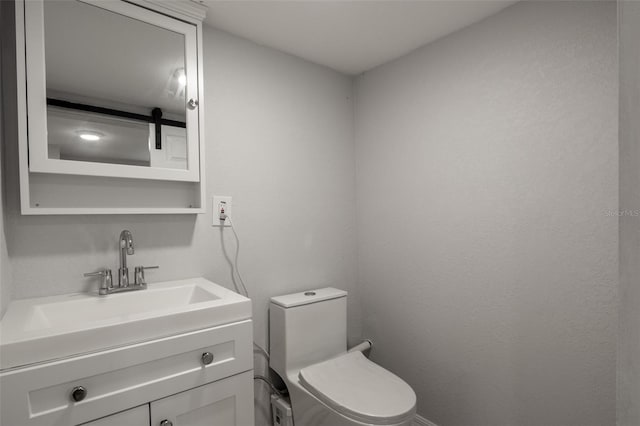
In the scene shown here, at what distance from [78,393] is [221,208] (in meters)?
0.87

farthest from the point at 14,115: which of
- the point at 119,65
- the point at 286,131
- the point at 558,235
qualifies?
the point at 558,235

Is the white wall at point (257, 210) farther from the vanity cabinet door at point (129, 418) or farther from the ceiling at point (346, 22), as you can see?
the vanity cabinet door at point (129, 418)

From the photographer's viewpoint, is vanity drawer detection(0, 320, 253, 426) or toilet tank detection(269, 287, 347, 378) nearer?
vanity drawer detection(0, 320, 253, 426)

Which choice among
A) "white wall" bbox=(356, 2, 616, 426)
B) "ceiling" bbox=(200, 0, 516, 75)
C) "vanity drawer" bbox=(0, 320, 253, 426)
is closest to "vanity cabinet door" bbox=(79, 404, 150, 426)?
"vanity drawer" bbox=(0, 320, 253, 426)

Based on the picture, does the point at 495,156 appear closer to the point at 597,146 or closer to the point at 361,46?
the point at 597,146

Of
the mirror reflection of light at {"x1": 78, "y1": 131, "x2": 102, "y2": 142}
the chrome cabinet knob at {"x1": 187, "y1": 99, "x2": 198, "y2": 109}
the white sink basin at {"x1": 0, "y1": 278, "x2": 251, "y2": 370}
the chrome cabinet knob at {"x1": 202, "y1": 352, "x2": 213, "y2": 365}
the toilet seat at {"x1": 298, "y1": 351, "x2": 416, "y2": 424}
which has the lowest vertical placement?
the toilet seat at {"x1": 298, "y1": 351, "x2": 416, "y2": 424}

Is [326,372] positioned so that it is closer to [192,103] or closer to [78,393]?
[78,393]

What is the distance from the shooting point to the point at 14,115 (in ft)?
3.63

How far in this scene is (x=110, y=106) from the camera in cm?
123

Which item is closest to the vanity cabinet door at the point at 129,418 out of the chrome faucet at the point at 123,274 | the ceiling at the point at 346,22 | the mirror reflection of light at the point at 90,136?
the chrome faucet at the point at 123,274

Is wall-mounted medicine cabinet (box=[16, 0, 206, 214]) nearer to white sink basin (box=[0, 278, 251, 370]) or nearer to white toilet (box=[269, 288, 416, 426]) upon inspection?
white sink basin (box=[0, 278, 251, 370])

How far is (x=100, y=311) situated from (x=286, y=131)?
118 centimetres

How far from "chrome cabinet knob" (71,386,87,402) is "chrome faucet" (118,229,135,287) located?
458 millimetres

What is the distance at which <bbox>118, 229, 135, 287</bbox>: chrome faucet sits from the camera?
1.22 meters
